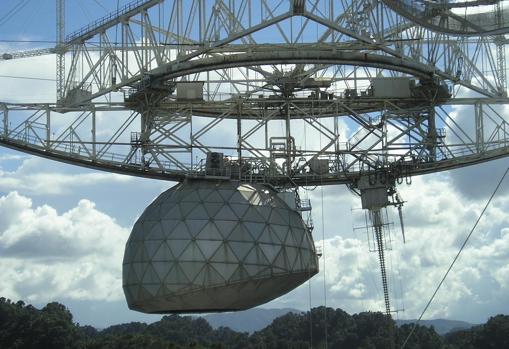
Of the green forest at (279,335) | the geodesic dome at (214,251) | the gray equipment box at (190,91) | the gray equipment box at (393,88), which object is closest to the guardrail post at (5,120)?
the geodesic dome at (214,251)

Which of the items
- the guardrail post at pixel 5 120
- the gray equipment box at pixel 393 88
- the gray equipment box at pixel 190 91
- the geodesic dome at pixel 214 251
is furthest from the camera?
the gray equipment box at pixel 393 88

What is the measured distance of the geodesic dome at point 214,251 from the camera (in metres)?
67.8

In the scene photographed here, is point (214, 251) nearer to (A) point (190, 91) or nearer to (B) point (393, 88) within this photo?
(A) point (190, 91)

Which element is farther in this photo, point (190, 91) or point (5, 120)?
point (190, 91)

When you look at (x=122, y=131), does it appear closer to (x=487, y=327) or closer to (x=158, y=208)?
(x=158, y=208)

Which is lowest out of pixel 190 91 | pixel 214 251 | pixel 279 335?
pixel 214 251

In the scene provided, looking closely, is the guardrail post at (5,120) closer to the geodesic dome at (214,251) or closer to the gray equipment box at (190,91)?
the geodesic dome at (214,251)

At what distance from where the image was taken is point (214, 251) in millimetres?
67688

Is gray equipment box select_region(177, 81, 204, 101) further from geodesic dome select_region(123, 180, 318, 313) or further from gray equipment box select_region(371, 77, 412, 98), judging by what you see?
gray equipment box select_region(371, 77, 412, 98)

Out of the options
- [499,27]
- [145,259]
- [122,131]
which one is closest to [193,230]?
[145,259]

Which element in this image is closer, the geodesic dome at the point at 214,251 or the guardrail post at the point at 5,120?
the geodesic dome at the point at 214,251

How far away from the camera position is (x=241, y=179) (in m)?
73.0

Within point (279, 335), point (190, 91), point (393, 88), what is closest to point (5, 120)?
point (190, 91)

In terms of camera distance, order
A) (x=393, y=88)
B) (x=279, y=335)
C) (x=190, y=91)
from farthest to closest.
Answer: (x=279, y=335) → (x=393, y=88) → (x=190, y=91)
